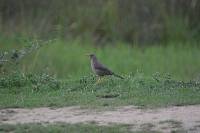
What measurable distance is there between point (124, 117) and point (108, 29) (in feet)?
22.4

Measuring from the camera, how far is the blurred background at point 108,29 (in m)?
13.7

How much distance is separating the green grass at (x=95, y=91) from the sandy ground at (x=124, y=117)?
11.6 inches

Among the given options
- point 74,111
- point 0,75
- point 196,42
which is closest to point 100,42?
point 196,42

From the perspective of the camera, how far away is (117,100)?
9.30m

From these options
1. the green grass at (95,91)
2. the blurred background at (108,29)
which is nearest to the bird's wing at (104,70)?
the green grass at (95,91)

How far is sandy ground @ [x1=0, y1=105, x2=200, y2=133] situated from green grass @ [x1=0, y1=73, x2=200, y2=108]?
30cm

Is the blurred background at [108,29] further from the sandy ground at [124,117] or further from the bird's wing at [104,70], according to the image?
the sandy ground at [124,117]

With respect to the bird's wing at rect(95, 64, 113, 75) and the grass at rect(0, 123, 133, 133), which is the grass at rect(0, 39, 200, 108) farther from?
the grass at rect(0, 123, 133, 133)

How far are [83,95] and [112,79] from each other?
1.20 m

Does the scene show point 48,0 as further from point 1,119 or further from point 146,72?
point 1,119

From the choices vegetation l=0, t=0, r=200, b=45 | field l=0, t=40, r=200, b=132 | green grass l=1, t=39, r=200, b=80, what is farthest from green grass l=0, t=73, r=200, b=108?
vegetation l=0, t=0, r=200, b=45

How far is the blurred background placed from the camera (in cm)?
1373

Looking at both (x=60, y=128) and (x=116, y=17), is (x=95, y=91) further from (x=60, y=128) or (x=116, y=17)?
(x=116, y=17)

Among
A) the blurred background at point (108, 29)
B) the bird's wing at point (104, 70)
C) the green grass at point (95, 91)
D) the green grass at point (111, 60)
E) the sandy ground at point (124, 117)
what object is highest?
the blurred background at point (108, 29)
